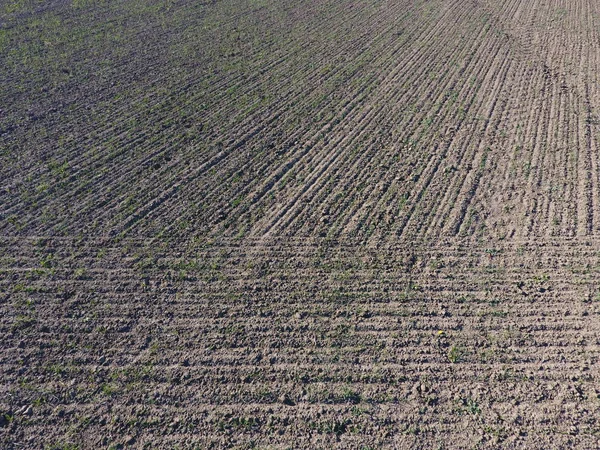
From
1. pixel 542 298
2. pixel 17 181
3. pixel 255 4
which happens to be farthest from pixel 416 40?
pixel 17 181

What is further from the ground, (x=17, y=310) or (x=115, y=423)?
(x=17, y=310)

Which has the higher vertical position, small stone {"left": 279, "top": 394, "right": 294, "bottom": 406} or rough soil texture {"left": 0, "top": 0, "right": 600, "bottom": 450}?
rough soil texture {"left": 0, "top": 0, "right": 600, "bottom": 450}

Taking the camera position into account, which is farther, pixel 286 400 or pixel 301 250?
pixel 301 250

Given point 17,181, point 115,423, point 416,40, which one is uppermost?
point 416,40

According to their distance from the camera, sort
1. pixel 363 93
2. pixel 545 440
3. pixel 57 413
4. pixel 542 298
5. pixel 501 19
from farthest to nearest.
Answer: pixel 501 19 → pixel 363 93 → pixel 542 298 → pixel 57 413 → pixel 545 440

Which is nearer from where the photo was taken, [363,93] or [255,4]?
[363,93]

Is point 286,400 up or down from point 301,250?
down

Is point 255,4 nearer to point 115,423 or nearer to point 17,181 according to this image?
point 17,181

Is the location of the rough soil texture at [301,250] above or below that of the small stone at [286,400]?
above
